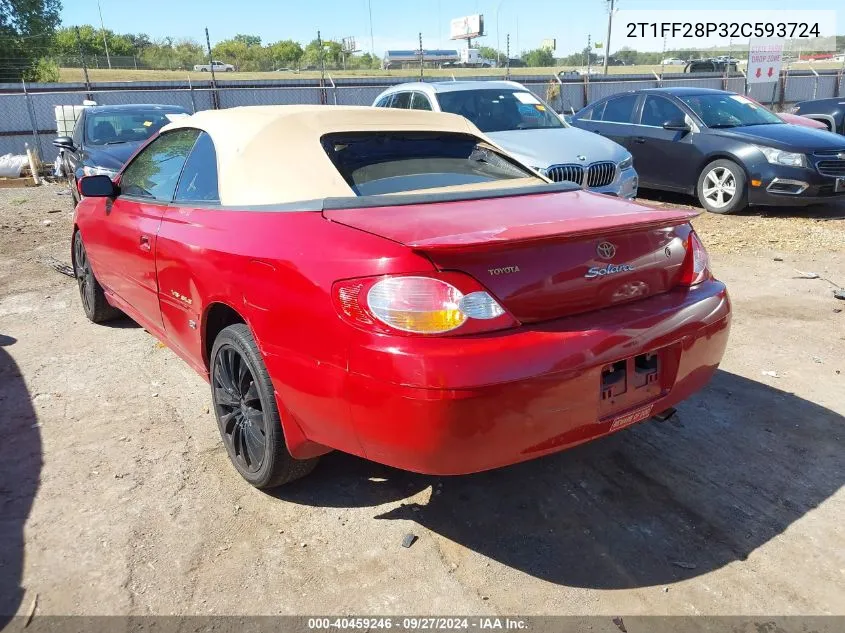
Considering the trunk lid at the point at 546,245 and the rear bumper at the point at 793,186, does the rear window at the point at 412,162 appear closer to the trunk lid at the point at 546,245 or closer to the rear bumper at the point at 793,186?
the trunk lid at the point at 546,245

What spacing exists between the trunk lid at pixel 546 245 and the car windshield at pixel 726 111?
736 cm

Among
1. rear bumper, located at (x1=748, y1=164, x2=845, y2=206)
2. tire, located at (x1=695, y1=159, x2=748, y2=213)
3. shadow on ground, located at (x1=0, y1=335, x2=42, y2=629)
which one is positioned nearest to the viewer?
shadow on ground, located at (x1=0, y1=335, x2=42, y2=629)

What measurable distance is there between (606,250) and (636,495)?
111 cm

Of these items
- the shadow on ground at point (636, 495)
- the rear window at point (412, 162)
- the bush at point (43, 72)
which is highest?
the bush at point (43, 72)

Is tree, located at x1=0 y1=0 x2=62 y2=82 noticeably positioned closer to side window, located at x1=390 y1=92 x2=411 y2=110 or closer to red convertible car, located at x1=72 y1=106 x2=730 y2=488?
side window, located at x1=390 y1=92 x2=411 y2=110

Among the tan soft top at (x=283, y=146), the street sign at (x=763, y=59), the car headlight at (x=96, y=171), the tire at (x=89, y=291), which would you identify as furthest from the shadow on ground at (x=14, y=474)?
the street sign at (x=763, y=59)

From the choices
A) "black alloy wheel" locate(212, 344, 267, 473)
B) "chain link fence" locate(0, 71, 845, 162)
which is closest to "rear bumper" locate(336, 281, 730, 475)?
"black alloy wheel" locate(212, 344, 267, 473)

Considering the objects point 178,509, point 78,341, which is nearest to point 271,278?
point 178,509

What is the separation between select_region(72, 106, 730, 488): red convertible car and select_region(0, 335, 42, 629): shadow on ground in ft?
2.90

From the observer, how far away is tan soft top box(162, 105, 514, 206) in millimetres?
2900

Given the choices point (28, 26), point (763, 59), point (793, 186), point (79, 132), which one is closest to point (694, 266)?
point (793, 186)

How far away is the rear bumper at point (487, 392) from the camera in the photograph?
6.97 ft

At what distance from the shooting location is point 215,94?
1841cm

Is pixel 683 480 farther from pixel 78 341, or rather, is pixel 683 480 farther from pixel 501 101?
pixel 501 101
